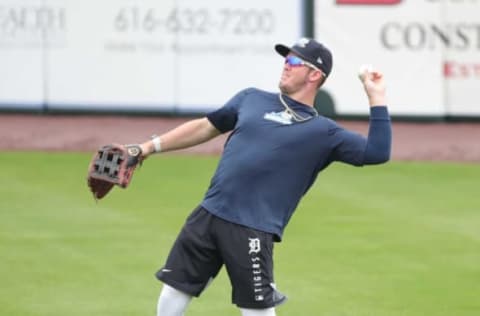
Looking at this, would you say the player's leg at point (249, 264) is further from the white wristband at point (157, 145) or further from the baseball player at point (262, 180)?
the white wristband at point (157, 145)

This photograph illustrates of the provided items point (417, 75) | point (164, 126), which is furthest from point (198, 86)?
point (417, 75)

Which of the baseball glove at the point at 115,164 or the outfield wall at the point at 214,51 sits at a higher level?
the baseball glove at the point at 115,164

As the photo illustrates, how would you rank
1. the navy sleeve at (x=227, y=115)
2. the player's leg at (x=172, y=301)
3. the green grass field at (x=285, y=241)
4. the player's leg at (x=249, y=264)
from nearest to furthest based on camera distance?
the player's leg at (x=249, y=264), the player's leg at (x=172, y=301), the navy sleeve at (x=227, y=115), the green grass field at (x=285, y=241)

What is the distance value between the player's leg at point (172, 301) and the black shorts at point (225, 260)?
6 cm

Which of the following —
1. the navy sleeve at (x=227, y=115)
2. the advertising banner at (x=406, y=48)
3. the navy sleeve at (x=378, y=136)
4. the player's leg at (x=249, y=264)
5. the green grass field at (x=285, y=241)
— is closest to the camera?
the navy sleeve at (x=378, y=136)

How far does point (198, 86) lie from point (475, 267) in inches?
329

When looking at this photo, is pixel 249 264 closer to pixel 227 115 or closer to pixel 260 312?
pixel 260 312

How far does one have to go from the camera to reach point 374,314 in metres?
9.45

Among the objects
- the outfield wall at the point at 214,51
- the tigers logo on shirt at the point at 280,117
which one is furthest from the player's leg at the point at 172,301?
the outfield wall at the point at 214,51

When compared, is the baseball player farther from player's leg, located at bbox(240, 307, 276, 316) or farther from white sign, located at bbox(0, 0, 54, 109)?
white sign, located at bbox(0, 0, 54, 109)

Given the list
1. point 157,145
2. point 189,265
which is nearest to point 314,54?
point 157,145

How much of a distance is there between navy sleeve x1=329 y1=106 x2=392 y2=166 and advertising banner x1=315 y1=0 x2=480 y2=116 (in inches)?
444

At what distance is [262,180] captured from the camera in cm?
729

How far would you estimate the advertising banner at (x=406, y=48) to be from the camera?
61.1 feet
